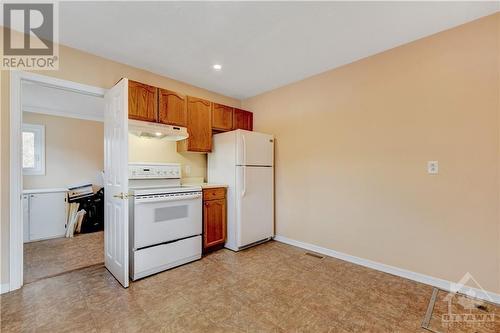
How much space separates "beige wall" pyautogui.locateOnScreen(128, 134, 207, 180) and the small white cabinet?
2.36 metres

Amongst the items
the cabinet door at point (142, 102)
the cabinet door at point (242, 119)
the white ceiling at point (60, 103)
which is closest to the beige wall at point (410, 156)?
the cabinet door at point (242, 119)

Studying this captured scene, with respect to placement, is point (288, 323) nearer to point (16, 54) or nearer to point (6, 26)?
point (16, 54)

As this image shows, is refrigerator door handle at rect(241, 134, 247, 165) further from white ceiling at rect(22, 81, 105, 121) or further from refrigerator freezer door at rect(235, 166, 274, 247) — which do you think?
white ceiling at rect(22, 81, 105, 121)

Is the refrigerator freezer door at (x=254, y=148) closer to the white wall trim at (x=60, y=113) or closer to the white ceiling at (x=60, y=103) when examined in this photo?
the white ceiling at (x=60, y=103)

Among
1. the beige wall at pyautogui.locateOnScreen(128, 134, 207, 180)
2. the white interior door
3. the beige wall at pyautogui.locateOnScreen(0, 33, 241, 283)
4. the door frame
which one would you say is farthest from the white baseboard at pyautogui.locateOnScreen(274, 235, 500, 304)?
the door frame

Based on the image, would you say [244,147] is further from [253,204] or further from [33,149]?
[33,149]

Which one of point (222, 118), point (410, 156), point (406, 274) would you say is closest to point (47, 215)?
point (222, 118)

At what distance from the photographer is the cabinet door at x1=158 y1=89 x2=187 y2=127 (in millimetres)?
2906

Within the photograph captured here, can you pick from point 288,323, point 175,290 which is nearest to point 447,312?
point 288,323

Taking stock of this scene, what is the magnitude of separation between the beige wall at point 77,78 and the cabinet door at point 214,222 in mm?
1834

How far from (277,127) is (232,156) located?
1.01 metres

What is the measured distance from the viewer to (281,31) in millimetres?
2209

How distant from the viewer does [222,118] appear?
12.0 feet

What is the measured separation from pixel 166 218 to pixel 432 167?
2961 millimetres
